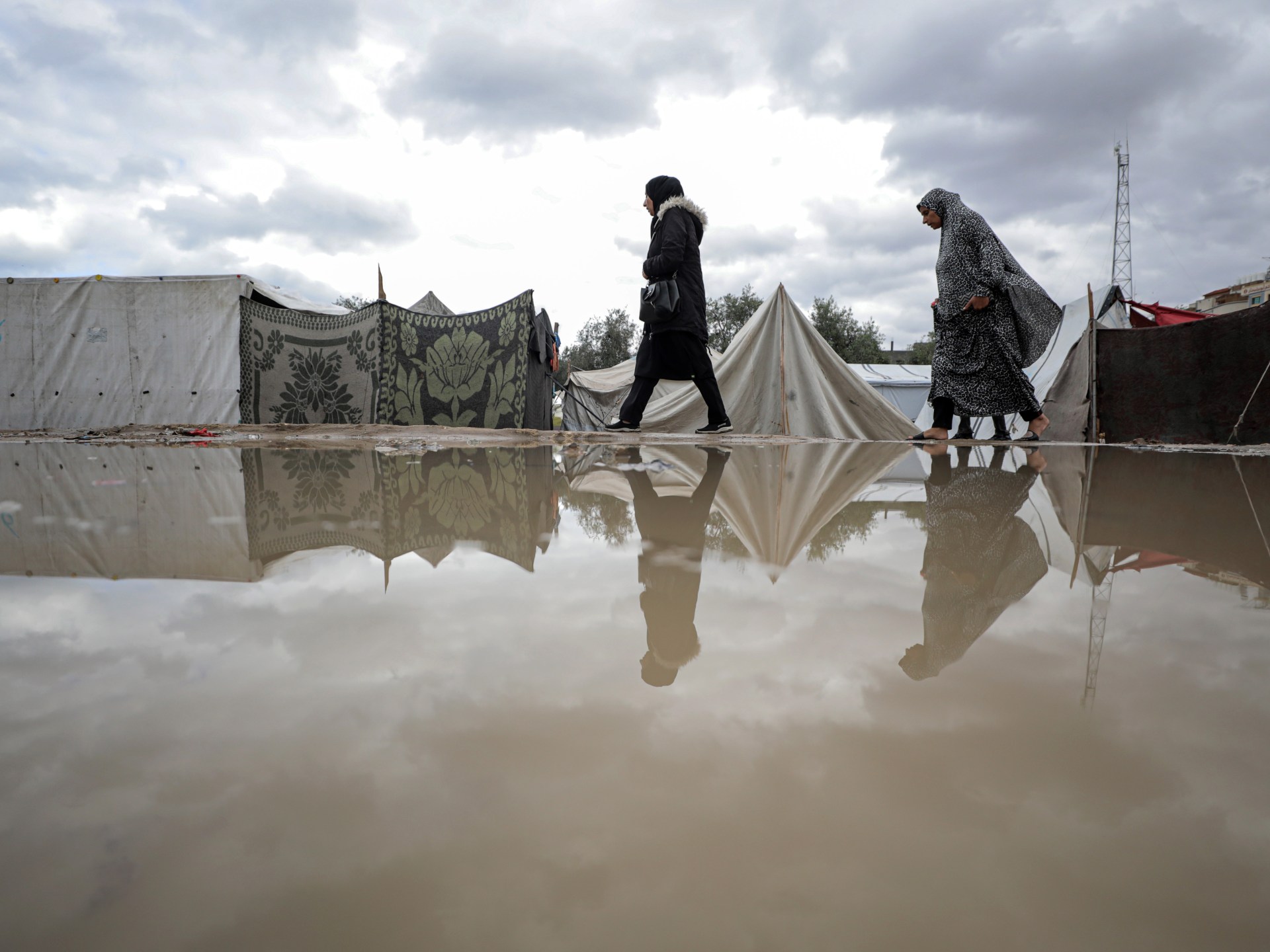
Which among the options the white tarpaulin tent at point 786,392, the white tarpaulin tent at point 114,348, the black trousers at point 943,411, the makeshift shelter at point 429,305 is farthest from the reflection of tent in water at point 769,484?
the makeshift shelter at point 429,305

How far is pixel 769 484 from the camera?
2.26m

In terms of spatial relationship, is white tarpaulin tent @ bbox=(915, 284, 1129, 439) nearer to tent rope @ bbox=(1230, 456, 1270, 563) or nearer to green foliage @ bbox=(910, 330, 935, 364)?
tent rope @ bbox=(1230, 456, 1270, 563)

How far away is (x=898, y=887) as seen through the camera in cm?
34

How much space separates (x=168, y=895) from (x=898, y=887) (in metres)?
0.35

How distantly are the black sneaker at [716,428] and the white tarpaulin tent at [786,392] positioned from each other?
1940mm

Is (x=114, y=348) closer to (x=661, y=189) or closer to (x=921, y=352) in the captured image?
(x=661, y=189)

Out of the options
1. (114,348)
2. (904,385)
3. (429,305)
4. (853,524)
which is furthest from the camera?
(904,385)

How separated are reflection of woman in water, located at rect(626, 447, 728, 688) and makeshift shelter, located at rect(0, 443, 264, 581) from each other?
1.84ft

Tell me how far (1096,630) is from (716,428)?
4.44 m

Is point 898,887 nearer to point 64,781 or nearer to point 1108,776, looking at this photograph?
point 1108,776

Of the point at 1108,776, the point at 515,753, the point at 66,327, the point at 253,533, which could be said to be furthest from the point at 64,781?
the point at 66,327

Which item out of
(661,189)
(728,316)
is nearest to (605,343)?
(728,316)

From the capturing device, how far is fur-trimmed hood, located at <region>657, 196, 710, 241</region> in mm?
4816

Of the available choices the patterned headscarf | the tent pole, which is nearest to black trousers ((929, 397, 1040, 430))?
the patterned headscarf
